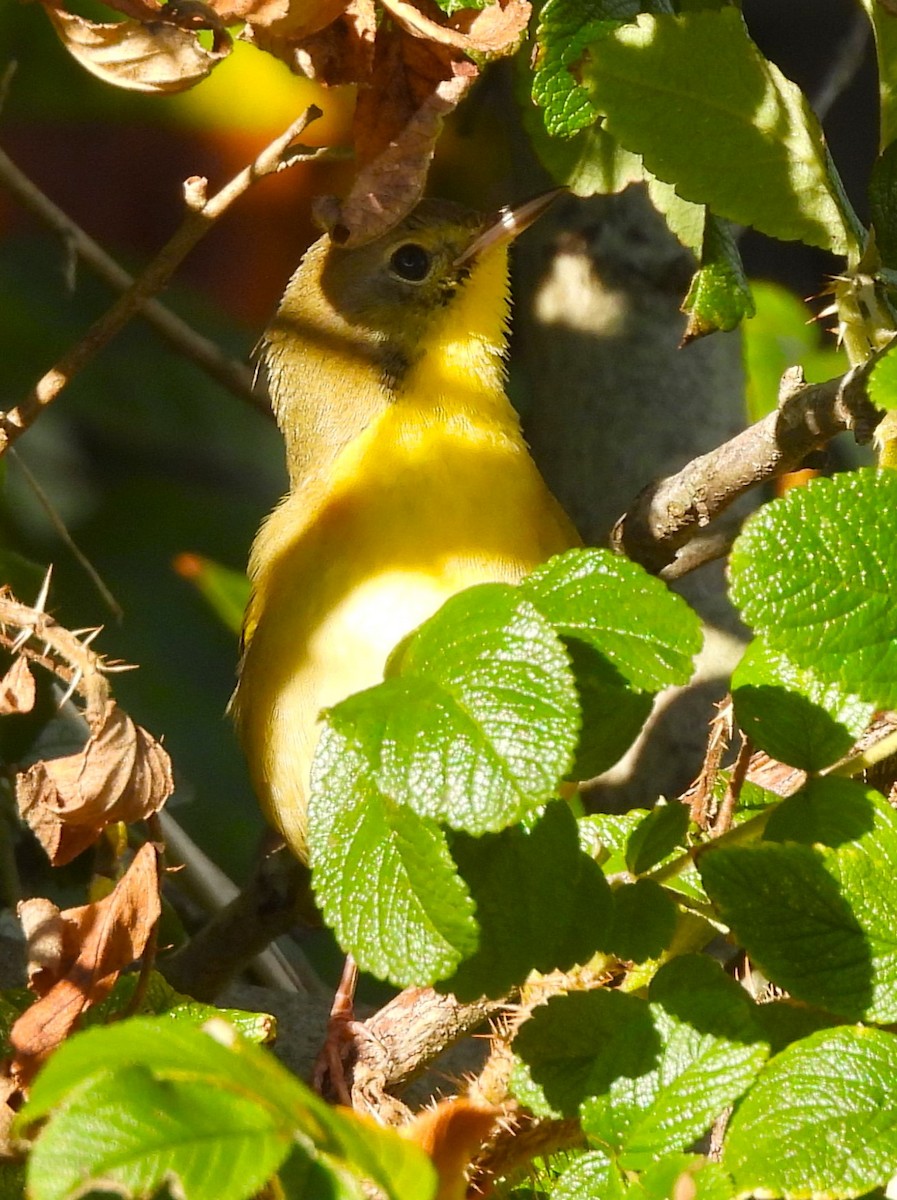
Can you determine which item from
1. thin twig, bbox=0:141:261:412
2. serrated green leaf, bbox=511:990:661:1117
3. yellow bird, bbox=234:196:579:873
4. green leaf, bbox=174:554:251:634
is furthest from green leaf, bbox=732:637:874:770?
green leaf, bbox=174:554:251:634

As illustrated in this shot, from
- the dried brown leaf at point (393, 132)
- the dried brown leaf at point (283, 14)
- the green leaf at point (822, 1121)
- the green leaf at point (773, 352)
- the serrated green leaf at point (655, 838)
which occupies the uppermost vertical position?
the dried brown leaf at point (283, 14)

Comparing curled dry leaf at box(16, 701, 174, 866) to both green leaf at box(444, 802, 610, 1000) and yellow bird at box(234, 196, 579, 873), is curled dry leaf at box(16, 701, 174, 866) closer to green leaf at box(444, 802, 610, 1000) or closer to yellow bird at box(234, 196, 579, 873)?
green leaf at box(444, 802, 610, 1000)

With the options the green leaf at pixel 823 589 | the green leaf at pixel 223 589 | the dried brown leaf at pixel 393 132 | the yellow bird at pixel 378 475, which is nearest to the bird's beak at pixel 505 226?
the yellow bird at pixel 378 475

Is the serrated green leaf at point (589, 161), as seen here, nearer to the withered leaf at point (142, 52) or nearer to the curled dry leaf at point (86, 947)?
the withered leaf at point (142, 52)

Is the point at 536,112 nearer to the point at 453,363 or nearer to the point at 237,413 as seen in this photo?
the point at 453,363

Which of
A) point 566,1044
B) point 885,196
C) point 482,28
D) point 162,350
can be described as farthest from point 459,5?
point 162,350
